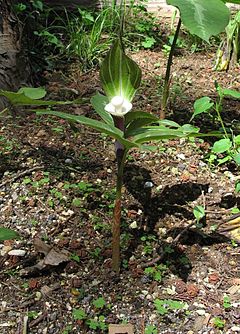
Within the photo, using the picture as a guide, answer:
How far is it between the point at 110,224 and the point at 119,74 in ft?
1.68

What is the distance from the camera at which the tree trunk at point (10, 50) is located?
1.96m

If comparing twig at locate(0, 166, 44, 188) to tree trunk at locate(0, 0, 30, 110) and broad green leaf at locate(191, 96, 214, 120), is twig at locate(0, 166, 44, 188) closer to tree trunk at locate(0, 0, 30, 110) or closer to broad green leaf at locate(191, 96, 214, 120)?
tree trunk at locate(0, 0, 30, 110)

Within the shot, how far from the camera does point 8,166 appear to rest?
175cm

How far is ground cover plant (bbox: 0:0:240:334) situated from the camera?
50.4 inches

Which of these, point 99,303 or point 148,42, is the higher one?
point 148,42

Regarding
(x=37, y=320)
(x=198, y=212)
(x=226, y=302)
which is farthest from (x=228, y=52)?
(x=37, y=320)

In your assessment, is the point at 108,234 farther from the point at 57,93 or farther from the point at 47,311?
the point at 57,93

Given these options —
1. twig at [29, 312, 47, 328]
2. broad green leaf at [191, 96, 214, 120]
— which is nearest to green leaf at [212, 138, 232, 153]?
broad green leaf at [191, 96, 214, 120]

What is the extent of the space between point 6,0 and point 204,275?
1.20 meters

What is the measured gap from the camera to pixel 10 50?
78.1 inches

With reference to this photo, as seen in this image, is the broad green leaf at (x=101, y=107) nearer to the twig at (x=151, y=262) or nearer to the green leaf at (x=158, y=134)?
the green leaf at (x=158, y=134)

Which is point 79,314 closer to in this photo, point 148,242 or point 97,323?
point 97,323

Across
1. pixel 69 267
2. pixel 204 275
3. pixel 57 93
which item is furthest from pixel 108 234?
pixel 57 93

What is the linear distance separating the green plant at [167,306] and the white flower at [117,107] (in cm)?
50
